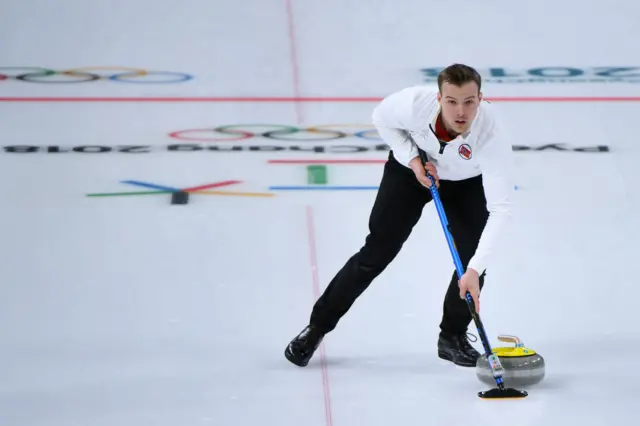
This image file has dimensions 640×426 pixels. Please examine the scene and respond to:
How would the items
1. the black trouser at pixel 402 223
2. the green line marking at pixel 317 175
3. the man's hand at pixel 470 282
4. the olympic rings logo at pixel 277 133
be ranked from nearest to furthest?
the man's hand at pixel 470 282
the black trouser at pixel 402 223
the green line marking at pixel 317 175
the olympic rings logo at pixel 277 133

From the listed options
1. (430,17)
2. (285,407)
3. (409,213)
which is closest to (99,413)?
(285,407)

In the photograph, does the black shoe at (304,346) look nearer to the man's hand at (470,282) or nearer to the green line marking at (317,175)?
the man's hand at (470,282)

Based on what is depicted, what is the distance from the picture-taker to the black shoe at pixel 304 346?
3908 millimetres

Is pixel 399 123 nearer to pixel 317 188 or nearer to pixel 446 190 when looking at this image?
pixel 446 190

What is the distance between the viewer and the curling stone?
12.1 ft

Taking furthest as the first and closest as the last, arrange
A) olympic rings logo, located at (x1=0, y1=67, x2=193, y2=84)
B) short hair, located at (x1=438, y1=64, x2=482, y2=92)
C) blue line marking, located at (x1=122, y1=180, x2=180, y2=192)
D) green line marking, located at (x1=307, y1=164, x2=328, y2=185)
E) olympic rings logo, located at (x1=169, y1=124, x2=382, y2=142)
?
1. olympic rings logo, located at (x1=0, y1=67, x2=193, y2=84)
2. olympic rings logo, located at (x1=169, y1=124, x2=382, y2=142)
3. green line marking, located at (x1=307, y1=164, x2=328, y2=185)
4. blue line marking, located at (x1=122, y1=180, x2=180, y2=192)
5. short hair, located at (x1=438, y1=64, x2=482, y2=92)

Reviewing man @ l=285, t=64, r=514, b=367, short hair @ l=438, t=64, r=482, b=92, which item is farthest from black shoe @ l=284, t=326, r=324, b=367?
short hair @ l=438, t=64, r=482, b=92

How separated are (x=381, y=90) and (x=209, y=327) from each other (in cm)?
291

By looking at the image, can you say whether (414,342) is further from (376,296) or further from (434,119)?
(434,119)

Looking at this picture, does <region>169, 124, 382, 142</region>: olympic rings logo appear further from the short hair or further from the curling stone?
the short hair

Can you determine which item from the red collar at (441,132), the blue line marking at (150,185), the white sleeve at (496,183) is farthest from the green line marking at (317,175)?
the white sleeve at (496,183)

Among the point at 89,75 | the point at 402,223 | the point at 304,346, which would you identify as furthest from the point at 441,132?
the point at 89,75

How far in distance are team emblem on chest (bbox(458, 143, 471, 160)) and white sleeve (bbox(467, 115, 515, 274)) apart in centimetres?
4

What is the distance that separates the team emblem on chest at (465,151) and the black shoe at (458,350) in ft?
2.39
